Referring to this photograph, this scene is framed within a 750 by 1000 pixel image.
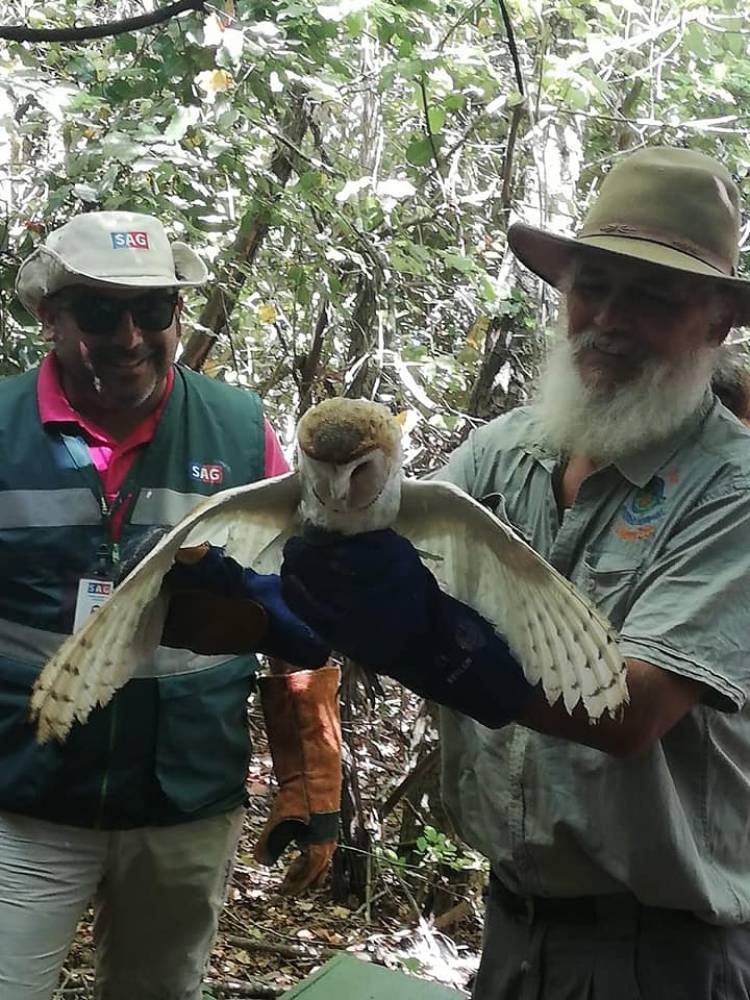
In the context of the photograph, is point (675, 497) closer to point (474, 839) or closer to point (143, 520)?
point (474, 839)

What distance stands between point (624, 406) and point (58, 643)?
1553 mm

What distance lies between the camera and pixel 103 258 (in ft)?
8.84

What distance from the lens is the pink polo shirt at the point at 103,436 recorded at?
8.59 ft

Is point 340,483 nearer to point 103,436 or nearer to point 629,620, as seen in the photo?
point 629,620

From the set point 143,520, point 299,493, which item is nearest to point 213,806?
point 143,520

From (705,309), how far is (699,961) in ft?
4.09

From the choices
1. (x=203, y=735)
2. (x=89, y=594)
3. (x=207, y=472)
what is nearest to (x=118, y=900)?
(x=203, y=735)

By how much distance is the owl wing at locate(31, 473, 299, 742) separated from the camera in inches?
63.6

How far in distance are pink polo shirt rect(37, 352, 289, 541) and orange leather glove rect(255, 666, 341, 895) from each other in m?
0.71

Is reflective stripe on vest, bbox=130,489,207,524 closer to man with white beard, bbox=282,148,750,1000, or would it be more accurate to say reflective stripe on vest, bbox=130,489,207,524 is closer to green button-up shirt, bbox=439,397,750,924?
man with white beard, bbox=282,148,750,1000

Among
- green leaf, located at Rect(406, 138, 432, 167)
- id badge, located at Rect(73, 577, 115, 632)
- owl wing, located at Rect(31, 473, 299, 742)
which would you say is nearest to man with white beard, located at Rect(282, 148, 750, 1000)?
owl wing, located at Rect(31, 473, 299, 742)

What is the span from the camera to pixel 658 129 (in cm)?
564

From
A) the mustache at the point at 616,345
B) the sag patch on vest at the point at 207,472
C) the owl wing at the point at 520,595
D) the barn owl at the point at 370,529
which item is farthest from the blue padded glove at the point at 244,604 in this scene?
the mustache at the point at 616,345

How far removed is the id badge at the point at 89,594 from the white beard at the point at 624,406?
3.95 ft
